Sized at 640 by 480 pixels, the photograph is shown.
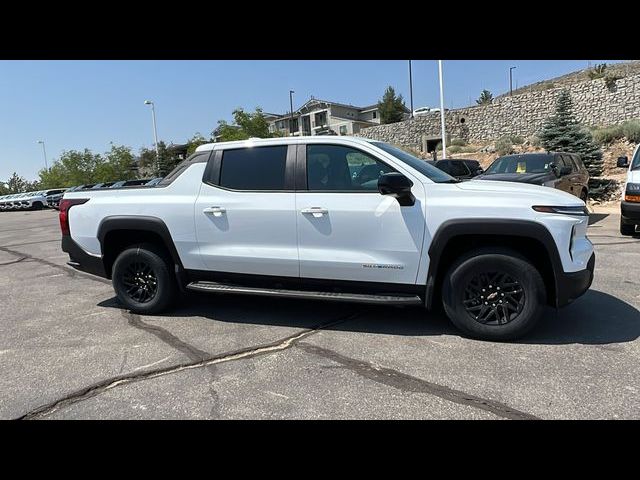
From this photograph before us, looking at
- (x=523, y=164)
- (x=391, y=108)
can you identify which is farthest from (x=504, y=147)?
(x=391, y=108)

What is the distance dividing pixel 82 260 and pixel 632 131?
2327 centimetres

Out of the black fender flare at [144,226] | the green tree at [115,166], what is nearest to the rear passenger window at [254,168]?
the black fender flare at [144,226]

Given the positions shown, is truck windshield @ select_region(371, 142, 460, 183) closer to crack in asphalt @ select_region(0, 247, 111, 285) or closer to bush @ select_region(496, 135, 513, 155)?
crack in asphalt @ select_region(0, 247, 111, 285)

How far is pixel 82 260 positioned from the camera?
5.09 meters

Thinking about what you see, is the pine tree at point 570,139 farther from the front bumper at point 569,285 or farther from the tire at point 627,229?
the front bumper at point 569,285

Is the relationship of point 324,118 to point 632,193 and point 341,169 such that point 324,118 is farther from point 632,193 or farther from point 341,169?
point 341,169

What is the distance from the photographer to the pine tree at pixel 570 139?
16.3 m

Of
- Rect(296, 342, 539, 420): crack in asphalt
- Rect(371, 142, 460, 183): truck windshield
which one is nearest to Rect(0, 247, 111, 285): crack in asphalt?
Rect(296, 342, 539, 420): crack in asphalt

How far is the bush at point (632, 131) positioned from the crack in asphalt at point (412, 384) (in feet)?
71.7

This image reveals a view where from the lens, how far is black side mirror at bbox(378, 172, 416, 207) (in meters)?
3.67
